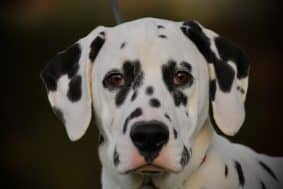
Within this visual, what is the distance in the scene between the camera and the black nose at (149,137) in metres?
2.59

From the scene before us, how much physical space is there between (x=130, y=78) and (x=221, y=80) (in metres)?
0.28

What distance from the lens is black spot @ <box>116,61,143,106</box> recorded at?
2.73 m

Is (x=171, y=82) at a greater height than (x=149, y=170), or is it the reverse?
(x=171, y=82)

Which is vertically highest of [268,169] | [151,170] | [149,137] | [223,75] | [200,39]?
[200,39]

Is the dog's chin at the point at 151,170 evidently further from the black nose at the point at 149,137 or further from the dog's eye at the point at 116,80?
the dog's eye at the point at 116,80

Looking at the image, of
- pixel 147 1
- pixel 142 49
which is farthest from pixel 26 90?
pixel 142 49

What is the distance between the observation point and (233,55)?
2.87 meters

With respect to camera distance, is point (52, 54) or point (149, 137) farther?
point (52, 54)

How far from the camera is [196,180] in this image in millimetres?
2873

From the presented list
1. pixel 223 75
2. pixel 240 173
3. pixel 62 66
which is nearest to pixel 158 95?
pixel 223 75

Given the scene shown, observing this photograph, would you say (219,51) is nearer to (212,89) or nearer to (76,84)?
(212,89)

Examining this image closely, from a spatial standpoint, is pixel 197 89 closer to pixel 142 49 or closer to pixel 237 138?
pixel 142 49

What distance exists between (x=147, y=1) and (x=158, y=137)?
821 millimetres

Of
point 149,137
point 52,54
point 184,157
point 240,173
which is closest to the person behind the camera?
point 149,137
